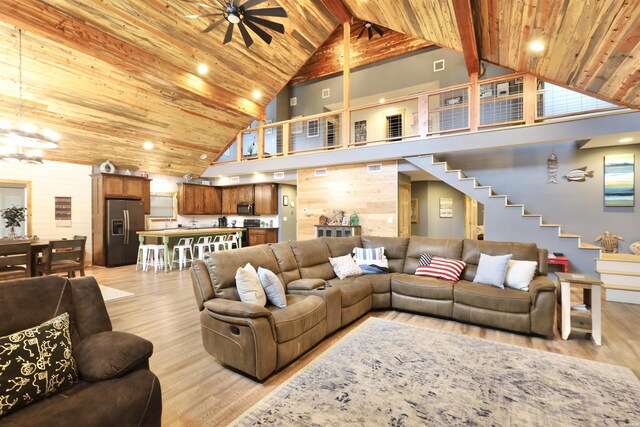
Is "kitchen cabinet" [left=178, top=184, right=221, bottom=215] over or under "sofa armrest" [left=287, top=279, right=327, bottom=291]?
over

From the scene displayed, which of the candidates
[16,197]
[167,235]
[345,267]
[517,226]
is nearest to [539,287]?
[345,267]

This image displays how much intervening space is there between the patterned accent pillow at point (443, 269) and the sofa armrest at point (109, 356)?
11.1 ft

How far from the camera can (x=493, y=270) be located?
3.67m

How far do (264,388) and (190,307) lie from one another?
7.98ft

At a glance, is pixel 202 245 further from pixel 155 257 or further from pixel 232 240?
pixel 232 240

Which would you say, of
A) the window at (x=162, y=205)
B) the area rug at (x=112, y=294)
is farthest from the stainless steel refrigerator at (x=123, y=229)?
the area rug at (x=112, y=294)

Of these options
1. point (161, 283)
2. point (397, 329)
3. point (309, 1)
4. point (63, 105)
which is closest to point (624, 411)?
point (397, 329)

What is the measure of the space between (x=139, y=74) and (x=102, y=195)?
3.56m

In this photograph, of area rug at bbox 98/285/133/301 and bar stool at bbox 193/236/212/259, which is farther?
bar stool at bbox 193/236/212/259

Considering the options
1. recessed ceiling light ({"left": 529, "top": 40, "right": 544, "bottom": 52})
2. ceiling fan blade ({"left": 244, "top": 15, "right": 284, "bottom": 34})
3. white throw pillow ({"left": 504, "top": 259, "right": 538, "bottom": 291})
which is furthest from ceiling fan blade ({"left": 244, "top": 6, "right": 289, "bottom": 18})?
white throw pillow ({"left": 504, "top": 259, "right": 538, "bottom": 291})

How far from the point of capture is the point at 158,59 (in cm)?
588

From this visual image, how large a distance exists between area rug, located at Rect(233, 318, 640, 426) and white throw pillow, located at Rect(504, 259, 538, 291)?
0.86 m

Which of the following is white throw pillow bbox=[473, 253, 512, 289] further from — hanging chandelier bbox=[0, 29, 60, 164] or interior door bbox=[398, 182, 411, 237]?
hanging chandelier bbox=[0, 29, 60, 164]

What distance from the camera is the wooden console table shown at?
277 inches
